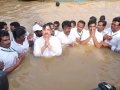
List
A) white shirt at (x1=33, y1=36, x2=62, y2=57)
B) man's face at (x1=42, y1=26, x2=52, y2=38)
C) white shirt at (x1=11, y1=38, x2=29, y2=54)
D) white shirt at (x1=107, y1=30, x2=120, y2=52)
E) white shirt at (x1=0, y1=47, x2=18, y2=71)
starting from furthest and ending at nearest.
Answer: white shirt at (x1=107, y1=30, x2=120, y2=52), white shirt at (x1=33, y1=36, x2=62, y2=57), man's face at (x1=42, y1=26, x2=52, y2=38), white shirt at (x1=11, y1=38, x2=29, y2=54), white shirt at (x1=0, y1=47, x2=18, y2=71)

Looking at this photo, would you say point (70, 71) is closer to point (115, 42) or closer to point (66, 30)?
point (66, 30)

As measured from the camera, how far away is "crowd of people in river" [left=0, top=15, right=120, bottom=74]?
549 centimetres

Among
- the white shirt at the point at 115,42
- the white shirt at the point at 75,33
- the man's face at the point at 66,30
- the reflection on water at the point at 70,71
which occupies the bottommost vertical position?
the reflection on water at the point at 70,71

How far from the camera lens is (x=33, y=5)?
11.6 metres

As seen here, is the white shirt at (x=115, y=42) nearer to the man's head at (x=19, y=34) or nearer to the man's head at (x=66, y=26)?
the man's head at (x=66, y=26)

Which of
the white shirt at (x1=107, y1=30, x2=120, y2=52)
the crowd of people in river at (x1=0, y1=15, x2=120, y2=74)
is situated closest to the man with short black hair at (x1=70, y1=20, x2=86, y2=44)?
the crowd of people in river at (x1=0, y1=15, x2=120, y2=74)

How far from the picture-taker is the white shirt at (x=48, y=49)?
6.18 metres

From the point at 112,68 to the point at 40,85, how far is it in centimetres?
158

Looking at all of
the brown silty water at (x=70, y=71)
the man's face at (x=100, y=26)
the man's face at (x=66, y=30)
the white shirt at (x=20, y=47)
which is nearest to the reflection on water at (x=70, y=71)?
the brown silty water at (x=70, y=71)

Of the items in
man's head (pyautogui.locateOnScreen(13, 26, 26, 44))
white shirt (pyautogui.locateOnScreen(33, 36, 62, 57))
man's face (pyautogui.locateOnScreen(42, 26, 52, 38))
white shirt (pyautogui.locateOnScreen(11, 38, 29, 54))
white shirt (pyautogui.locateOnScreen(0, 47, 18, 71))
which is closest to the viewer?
white shirt (pyautogui.locateOnScreen(0, 47, 18, 71))

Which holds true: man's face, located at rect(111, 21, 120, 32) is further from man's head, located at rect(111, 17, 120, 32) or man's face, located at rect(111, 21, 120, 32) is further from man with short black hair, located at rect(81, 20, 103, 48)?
man with short black hair, located at rect(81, 20, 103, 48)

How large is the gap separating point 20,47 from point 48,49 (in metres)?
0.60

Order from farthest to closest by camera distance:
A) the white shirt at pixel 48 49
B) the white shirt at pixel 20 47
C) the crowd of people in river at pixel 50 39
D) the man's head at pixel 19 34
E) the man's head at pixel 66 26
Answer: the man's head at pixel 66 26, the white shirt at pixel 48 49, the white shirt at pixel 20 47, the man's head at pixel 19 34, the crowd of people in river at pixel 50 39

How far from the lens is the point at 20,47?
5961 mm
